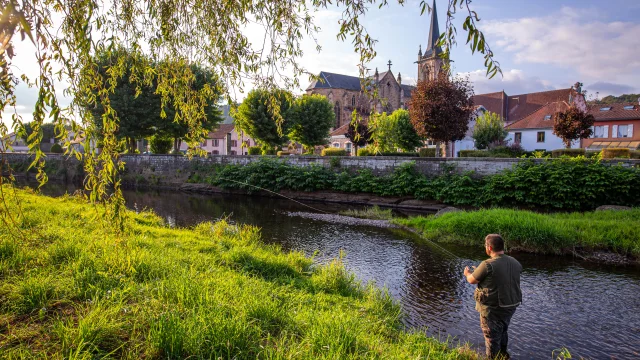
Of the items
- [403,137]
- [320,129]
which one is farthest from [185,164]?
[403,137]

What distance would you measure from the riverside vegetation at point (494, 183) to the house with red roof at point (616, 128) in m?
23.8

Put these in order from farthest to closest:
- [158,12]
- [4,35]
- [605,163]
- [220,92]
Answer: [605,163]
[220,92]
[158,12]
[4,35]

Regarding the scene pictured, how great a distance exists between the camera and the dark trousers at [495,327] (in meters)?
5.04

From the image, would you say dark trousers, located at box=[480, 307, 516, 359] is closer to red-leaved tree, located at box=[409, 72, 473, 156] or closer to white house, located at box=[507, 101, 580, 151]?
red-leaved tree, located at box=[409, 72, 473, 156]

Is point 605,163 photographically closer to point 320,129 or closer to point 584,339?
point 584,339

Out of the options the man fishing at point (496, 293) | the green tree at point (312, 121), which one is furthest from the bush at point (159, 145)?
the man fishing at point (496, 293)

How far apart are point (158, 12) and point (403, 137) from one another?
110 ft

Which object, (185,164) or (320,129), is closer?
(185,164)

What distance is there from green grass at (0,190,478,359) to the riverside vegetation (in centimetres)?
1356

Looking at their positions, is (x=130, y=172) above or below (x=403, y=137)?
below

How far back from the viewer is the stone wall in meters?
20.6

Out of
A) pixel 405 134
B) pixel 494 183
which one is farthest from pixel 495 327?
pixel 405 134

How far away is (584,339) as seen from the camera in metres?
5.96

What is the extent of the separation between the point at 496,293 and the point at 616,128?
43805mm
